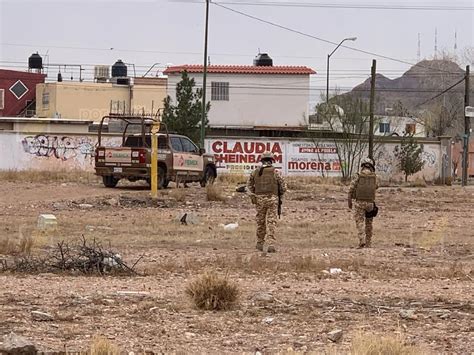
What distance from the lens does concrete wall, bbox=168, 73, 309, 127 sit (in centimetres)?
6531

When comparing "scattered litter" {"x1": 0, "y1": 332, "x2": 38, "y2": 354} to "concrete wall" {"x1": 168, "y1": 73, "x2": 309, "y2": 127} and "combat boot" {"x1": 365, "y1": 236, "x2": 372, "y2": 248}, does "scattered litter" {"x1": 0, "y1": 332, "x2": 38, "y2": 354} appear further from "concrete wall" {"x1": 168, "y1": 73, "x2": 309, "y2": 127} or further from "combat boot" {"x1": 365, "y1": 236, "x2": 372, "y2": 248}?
"concrete wall" {"x1": 168, "y1": 73, "x2": 309, "y2": 127}

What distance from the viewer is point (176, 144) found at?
32.3 meters

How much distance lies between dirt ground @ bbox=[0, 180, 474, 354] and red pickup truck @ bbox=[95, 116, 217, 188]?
6092mm

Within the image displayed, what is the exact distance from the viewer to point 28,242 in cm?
1504

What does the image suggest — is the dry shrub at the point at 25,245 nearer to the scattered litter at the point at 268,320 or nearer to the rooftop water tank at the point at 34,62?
the scattered litter at the point at 268,320

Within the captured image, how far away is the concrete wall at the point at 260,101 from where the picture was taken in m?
65.3

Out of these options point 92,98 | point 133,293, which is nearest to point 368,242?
point 133,293

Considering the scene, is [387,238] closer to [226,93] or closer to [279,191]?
[279,191]

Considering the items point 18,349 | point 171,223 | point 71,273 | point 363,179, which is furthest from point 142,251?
point 18,349

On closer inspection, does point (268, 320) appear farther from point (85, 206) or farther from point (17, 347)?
point (85, 206)

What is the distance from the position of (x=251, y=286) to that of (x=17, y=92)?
222 feet

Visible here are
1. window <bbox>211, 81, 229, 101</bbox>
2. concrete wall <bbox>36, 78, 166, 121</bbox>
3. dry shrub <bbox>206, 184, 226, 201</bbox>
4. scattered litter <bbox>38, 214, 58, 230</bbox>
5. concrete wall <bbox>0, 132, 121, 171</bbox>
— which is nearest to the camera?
scattered litter <bbox>38, 214, 58, 230</bbox>

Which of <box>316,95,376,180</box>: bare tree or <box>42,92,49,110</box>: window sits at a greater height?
<box>42,92,49,110</box>: window

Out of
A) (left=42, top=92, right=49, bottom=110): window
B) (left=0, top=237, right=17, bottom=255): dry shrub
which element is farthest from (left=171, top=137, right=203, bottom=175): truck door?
(left=42, top=92, right=49, bottom=110): window
